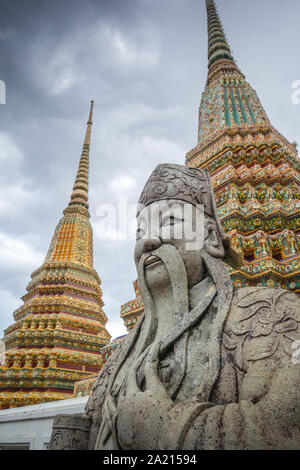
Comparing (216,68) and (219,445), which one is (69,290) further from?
(219,445)

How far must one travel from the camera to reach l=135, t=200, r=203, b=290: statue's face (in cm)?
296

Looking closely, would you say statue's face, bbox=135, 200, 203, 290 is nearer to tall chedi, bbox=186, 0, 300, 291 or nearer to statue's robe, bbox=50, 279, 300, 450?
statue's robe, bbox=50, 279, 300, 450

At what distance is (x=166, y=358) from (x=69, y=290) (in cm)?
1376

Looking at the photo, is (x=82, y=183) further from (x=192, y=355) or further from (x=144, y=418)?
(x=144, y=418)

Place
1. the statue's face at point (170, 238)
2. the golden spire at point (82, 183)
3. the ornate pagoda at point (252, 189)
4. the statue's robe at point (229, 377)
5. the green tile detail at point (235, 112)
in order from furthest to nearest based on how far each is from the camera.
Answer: the golden spire at point (82, 183) < the green tile detail at point (235, 112) < the ornate pagoda at point (252, 189) < the statue's face at point (170, 238) < the statue's robe at point (229, 377)

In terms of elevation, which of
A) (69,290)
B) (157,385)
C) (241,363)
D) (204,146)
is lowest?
(157,385)

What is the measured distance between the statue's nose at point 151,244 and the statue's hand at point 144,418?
120cm

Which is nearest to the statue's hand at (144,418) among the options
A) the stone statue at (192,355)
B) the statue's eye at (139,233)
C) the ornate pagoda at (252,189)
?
the stone statue at (192,355)

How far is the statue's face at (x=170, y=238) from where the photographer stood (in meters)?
2.96

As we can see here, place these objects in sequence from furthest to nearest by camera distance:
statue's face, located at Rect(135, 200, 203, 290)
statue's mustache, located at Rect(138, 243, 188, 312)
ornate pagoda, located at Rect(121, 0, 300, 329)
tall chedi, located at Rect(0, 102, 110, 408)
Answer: tall chedi, located at Rect(0, 102, 110, 408), ornate pagoda, located at Rect(121, 0, 300, 329), statue's face, located at Rect(135, 200, 203, 290), statue's mustache, located at Rect(138, 243, 188, 312)

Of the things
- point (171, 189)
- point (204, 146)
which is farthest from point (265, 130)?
point (171, 189)

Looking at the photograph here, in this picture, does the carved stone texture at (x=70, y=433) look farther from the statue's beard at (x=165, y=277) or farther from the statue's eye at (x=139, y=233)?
the statue's eye at (x=139, y=233)

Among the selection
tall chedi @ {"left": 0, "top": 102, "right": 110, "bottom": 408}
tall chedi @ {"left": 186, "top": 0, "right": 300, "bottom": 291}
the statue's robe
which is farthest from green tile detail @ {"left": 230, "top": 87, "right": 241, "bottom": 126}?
tall chedi @ {"left": 0, "top": 102, "right": 110, "bottom": 408}

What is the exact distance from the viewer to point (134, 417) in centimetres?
198
